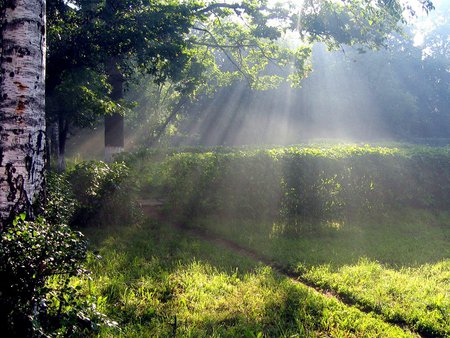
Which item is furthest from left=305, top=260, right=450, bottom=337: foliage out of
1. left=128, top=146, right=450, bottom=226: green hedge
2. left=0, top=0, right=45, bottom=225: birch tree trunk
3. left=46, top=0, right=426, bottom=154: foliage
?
left=46, top=0, right=426, bottom=154: foliage

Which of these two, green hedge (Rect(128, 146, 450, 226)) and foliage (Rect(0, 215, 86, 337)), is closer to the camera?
foliage (Rect(0, 215, 86, 337))

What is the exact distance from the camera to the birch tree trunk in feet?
11.1

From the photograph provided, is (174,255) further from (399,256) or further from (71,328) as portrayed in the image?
(399,256)

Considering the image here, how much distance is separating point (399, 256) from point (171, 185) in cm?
525

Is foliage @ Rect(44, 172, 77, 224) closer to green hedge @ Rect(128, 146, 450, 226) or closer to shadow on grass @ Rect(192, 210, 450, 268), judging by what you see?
green hedge @ Rect(128, 146, 450, 226)

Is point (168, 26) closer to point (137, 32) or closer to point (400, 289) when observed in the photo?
point (137, 32)

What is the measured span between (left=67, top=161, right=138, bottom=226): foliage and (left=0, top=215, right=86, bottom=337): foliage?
16.2 feet

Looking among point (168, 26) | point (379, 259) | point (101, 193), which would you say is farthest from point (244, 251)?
point (168, 26)

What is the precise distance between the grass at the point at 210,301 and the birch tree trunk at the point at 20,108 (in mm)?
1452

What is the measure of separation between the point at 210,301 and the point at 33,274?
233 cm

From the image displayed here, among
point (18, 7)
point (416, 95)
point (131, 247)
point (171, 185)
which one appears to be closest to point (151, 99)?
point (171, 185)

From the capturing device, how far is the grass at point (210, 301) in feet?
13.4

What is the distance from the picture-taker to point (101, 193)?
8289mm

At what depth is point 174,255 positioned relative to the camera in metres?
6.61
